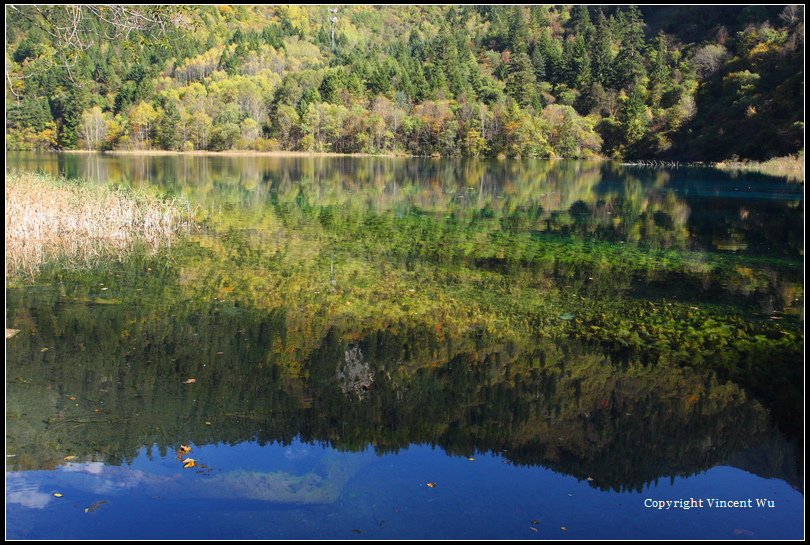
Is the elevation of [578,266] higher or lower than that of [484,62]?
lower

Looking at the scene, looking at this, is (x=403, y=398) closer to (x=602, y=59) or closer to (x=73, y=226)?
(x=73, y=226)

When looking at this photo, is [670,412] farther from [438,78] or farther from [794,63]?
[438,78]

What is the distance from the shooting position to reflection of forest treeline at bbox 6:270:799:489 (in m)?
6.18

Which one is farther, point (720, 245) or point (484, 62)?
point (484, 62)

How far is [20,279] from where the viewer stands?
11922 millimetres

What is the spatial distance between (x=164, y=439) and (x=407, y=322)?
432cm

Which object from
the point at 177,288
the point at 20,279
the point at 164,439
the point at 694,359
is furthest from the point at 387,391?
the point at 20,279

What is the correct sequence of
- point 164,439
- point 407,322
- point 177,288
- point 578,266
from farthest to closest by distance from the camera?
point 578,266 < point 177,288 < point 407,322 < point 164,439

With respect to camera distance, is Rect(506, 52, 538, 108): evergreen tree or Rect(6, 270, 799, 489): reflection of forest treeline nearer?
Rect(6, 270, 799, 489): reflection of forest treeline

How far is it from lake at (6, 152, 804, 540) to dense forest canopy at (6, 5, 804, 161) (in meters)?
60.5

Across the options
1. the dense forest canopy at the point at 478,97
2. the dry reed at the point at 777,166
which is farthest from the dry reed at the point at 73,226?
the dense forest canopy at the point at 478,97

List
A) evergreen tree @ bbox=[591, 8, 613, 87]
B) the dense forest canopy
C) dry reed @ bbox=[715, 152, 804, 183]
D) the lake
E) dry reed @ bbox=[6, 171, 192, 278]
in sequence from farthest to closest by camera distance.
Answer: evergreen tree @ bbox=[591, 8, 613, 87], the dense forest canopy, dry reed @ bbox=[715, 152, 804, 183], dry reed @ bbox=[6, 171, 192, 278], the lake

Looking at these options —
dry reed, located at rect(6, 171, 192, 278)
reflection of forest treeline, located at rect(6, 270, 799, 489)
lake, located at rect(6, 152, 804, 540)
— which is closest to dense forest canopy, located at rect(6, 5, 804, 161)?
dry reed, located at rect(6, 171, 192, 278)

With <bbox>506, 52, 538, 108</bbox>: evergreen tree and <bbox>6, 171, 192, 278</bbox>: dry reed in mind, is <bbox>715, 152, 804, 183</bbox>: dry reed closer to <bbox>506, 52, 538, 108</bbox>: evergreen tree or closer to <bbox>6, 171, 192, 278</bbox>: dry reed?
Result: <bbox>506, 52, 538, 108</bbox>: evergreen tree
